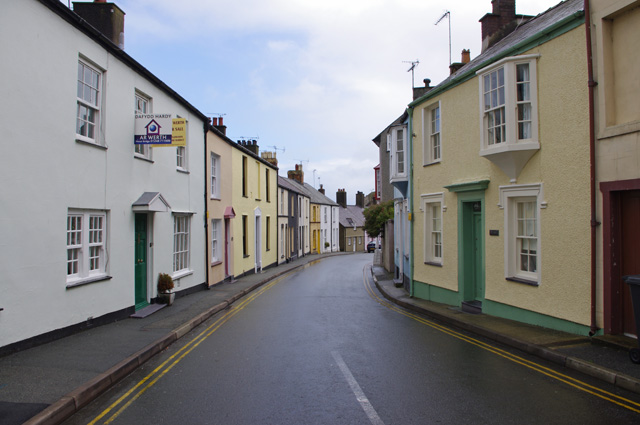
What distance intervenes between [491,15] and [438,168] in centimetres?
669

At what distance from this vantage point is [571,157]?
8.17 metres

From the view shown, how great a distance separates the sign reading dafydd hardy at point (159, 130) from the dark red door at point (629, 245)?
915cm

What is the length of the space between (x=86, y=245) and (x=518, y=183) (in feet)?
30.3

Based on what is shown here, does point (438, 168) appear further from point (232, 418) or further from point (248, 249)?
point (248, 249)

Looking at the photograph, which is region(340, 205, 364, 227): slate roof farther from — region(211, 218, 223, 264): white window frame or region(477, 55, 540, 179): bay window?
region(477, 55, 540, 179): bay window

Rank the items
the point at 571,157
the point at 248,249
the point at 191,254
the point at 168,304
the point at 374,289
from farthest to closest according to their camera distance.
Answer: the point at 248,249, the point at 374,289, the point at 191,254, the point at 168,304, the point at 571,157

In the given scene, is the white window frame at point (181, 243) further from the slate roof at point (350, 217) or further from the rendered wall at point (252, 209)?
the slate roof at point (350, 217)

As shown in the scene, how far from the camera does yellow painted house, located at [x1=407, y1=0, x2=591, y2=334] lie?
810 centimetres

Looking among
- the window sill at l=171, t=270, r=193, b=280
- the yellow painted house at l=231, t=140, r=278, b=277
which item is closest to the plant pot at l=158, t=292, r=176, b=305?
the window sill at l=171, t=270, r=193, b=280

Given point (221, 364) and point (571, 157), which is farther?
point (571, 157)

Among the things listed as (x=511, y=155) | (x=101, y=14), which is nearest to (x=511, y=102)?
(x=511, y=155)

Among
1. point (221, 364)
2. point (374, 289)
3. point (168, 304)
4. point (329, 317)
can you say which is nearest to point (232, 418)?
point (221, 364)

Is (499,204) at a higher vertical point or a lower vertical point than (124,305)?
higher

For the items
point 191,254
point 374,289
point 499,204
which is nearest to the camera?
point 499,204
